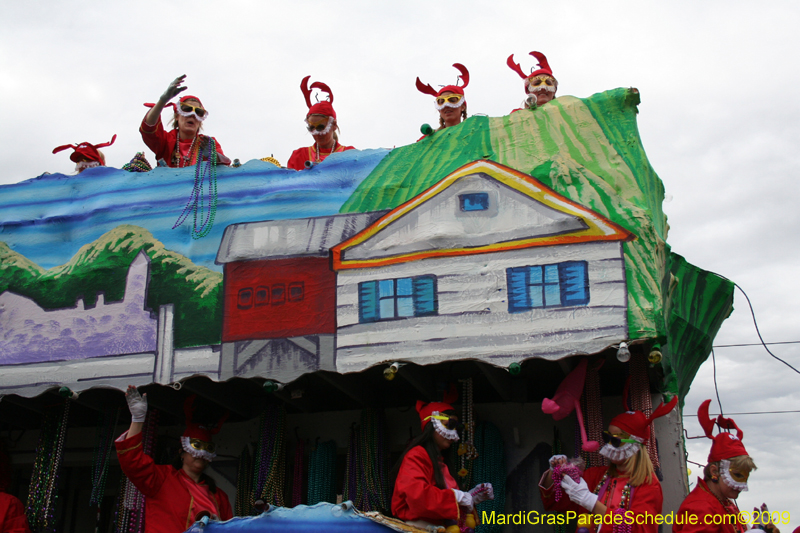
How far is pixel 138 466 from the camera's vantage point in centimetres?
443

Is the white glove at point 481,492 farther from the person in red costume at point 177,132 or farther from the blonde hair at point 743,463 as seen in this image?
the person in red costume at point 177,132

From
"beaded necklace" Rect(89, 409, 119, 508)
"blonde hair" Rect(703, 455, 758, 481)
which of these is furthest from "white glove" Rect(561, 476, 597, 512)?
"beaded necklace" Rect(89, 409, 119, 508)

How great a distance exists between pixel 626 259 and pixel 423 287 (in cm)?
117

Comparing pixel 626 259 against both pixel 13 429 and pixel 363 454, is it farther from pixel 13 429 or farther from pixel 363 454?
pixel 13 429

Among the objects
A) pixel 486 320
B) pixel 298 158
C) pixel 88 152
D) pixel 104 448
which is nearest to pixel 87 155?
pixel 88 152

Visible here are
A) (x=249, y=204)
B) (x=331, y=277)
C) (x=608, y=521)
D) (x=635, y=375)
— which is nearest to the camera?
(x=608, y=521)

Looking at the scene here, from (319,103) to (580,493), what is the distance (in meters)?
3.72

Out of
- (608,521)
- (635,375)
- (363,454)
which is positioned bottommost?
(608,521)

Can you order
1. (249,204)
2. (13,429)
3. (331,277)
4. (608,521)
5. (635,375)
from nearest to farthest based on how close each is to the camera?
(608,521)
(635,375)
(331,277)
(249,204)
(13,429)

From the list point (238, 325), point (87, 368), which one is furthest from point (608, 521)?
point (87, 368)

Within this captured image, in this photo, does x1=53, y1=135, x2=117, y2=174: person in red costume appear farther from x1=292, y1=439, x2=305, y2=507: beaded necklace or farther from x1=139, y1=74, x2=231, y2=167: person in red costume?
x1=292, y1=439, x2=305, y2=507: beaded necklace

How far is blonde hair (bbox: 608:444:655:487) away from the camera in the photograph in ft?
13.3

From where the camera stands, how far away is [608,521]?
13.0 feet

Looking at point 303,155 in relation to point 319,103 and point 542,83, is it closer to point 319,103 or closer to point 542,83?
point 319,103
